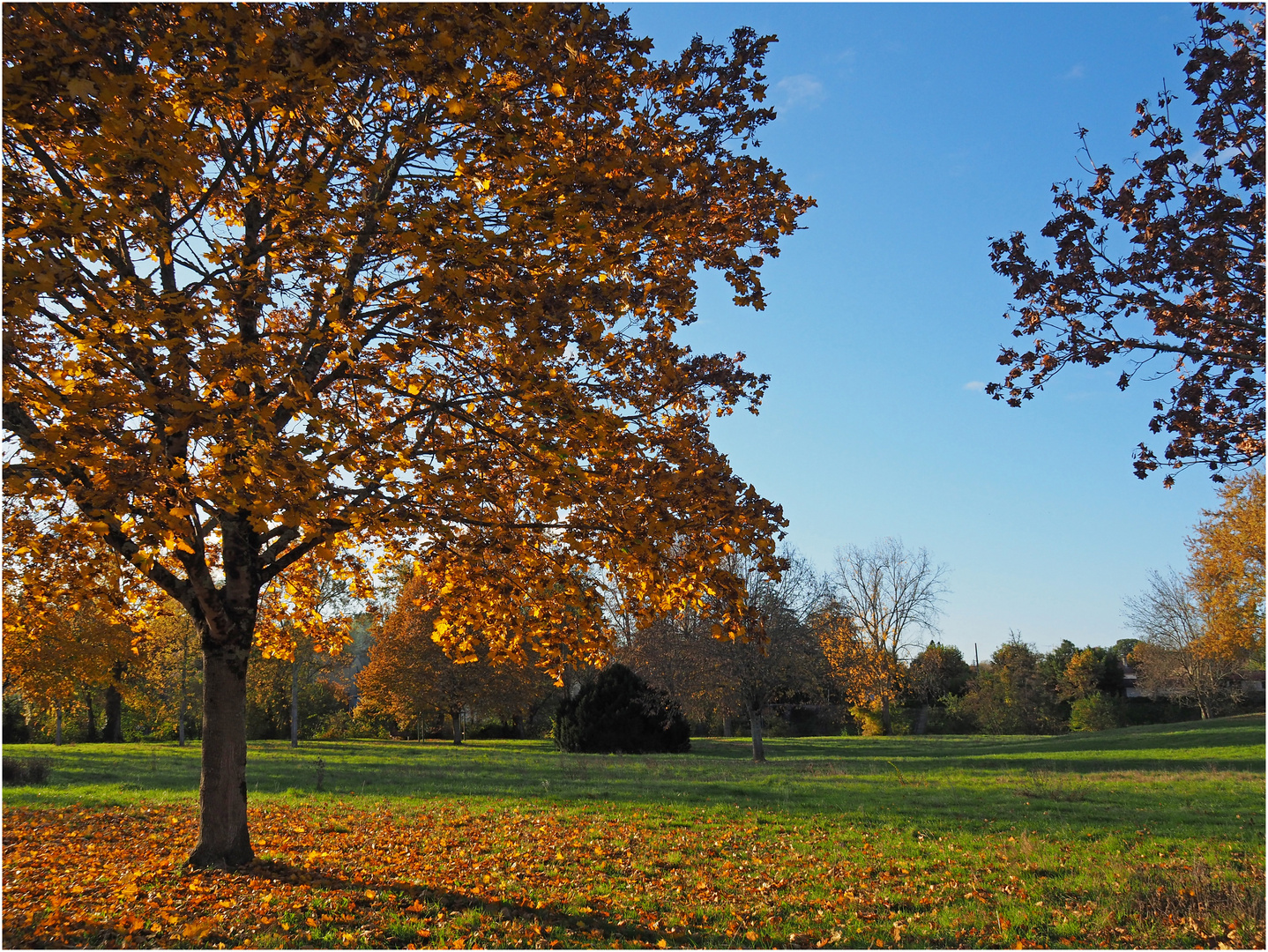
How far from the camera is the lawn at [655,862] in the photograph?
5.86 m

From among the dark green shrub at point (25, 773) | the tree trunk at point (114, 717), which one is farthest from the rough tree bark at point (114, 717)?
the dark green shrub at point (25, 773)

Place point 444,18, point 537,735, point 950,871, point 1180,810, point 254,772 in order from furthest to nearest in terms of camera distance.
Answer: point 537,735 → point 254,772 → point 1180,810 → point 950,871 → point 444,18

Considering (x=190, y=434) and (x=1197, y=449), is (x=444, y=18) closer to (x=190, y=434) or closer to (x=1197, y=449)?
(x=190, y=434)

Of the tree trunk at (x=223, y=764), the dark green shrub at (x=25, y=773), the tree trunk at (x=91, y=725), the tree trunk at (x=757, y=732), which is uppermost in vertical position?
the tree trunk at (x=223, y=764)

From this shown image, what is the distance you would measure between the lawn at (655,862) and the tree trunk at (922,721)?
28356mm

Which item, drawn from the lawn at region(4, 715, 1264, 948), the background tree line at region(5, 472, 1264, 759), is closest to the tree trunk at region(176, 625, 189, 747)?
the background tree line at region(5, 472, 1264, 759)

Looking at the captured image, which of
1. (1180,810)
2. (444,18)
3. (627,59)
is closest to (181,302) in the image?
(444,18)

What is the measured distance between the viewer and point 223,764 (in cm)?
748

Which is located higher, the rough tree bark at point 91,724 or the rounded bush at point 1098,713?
the rough tree bark at point 91,724

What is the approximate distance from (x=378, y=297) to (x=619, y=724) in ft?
71.8

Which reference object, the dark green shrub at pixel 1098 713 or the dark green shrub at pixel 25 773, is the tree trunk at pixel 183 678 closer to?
the dark green shrub at pixel 25 773

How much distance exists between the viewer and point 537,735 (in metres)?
42.4

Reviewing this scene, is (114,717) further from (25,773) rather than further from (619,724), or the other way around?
(619,724)

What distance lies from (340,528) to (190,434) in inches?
53.7
